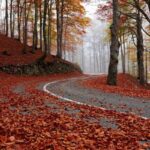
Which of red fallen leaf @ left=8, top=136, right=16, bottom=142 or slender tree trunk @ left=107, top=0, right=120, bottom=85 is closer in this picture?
red fallen leaf @ left=8, top=136, right=16, bottom=142

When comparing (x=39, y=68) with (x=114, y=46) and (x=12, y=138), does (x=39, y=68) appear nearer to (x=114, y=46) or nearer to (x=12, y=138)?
(x=114, y=46)

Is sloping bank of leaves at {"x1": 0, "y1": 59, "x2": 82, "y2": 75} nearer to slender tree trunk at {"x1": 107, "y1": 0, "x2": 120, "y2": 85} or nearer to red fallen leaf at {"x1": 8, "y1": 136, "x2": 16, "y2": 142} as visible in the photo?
slender tree trunk at {"x1": 107, "y1": 0, "x2": 120, "y2": 85}

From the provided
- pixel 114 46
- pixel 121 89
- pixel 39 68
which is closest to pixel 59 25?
pixel 39 68

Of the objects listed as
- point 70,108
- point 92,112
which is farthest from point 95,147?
point 70,108

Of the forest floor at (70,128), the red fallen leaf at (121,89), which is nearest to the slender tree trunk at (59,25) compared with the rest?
the red fallen leaf at (121,89)

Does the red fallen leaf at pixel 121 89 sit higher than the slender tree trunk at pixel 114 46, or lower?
lower

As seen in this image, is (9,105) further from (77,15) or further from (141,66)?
(77,15)

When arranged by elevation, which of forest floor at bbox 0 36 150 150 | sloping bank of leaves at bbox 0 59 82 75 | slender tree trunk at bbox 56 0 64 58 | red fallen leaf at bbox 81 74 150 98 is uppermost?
slender tree trunk at bbox 56 0 64 58

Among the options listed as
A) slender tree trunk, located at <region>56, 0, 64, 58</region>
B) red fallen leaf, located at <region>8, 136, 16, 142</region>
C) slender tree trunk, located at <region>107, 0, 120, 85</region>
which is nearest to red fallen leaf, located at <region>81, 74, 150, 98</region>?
slender tree trunk, located at <region>107, 0, 120, 85</region>

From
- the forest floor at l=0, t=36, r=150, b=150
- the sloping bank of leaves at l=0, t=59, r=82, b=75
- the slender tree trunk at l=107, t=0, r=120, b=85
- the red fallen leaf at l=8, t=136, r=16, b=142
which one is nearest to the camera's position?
the forest floor at l=0, t=36, r=150, b=150

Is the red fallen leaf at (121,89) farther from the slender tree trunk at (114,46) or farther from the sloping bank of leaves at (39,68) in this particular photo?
the sloping bank of leaves at (39,68)

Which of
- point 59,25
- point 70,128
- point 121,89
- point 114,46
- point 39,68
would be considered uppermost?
point 59,25

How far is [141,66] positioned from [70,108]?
20.8 m

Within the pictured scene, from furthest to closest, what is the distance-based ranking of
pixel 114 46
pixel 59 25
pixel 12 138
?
pixel 59 25 → pixel 114 46 → pixel 12 138
